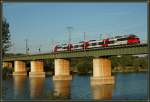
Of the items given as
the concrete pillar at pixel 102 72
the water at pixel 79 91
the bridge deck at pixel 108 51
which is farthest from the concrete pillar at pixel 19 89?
the concrete pillar at pixel 102 72

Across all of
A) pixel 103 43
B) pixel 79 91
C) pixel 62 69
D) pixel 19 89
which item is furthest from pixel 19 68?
pixel 79 91

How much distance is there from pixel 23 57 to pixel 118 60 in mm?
49031

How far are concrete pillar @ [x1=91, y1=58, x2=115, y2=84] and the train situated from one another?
4437 mm

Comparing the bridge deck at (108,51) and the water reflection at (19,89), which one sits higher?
the bridge deck at (108,51)

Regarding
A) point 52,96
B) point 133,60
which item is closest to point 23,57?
point 133,60

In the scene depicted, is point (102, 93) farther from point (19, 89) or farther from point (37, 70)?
point (37, 70)

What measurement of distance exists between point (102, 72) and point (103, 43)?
8.42 metres

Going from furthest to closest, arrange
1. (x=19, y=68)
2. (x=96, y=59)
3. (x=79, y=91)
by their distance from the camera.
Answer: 1. (x=19, y=68)
2. (x=96, y=59)
3. (x=79, y=91)

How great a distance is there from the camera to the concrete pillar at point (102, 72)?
69.7 meters

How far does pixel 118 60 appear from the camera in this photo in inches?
5797

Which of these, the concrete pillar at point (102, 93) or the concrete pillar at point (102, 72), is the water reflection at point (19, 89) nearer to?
the concrete pillar at point (102, 93)

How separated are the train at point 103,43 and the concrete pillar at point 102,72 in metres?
4.44

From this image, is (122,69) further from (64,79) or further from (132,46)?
(132,46)

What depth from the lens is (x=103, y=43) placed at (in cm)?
7612
